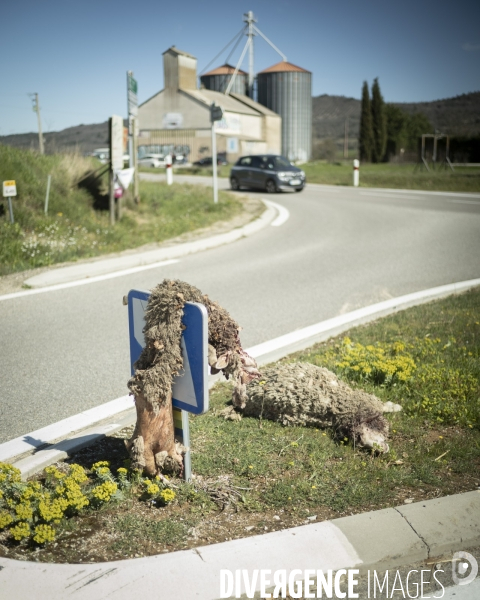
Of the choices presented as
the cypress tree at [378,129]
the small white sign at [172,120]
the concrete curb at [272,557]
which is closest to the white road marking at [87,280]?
the concrete curb at [272,557]

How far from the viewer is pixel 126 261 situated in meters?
10.6

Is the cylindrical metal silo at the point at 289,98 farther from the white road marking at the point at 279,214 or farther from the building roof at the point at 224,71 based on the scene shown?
the white road marking at the point at 279,214

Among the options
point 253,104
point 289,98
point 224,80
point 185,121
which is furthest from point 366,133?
point 185,121

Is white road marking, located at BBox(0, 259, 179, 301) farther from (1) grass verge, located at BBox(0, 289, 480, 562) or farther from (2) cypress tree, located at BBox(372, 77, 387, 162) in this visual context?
(2) cypress tree, located at BBox(372, 77, 387, 162)

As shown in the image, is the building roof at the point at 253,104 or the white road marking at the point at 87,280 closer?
the white road marking at the point at 87,280

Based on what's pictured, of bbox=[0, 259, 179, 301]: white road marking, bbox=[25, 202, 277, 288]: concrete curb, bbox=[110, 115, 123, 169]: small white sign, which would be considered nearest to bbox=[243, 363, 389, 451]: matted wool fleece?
bbox=[0, 259, 179, 301]: white road marking

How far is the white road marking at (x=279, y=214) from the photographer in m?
16.2

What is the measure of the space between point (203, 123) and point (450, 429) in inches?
2370

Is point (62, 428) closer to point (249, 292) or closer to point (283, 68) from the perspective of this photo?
point (249, 292)

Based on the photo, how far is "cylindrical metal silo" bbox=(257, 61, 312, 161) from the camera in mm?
76750

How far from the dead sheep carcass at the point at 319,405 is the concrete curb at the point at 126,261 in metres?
5.60

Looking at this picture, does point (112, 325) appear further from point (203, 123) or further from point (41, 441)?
point (203, 123)

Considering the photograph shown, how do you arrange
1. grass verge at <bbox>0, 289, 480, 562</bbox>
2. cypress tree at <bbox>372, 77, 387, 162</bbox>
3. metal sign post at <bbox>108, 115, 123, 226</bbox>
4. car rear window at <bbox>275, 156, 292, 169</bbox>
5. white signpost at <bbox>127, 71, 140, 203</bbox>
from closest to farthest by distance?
grass verge at <bbox>0, 289, 480, 562</bbox> < metal sign post at <bbox>108, 115, 123, 226</bbox> < white signpost at <bbox>127, 71, 140, 203</bbox> < car rear window at <bbox>275, 156, 292, 169</bbox> < cypress tree at <bbox>372, 77, 387, 162</bbox>

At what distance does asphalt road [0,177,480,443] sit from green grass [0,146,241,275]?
1.76 meters
